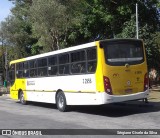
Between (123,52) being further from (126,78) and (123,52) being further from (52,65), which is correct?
(52,65)

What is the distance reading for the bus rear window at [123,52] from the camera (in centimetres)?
1484

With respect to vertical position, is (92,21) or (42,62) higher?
(92,21)

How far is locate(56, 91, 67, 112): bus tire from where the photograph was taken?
17.3 meters

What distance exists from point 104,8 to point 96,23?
1.77m

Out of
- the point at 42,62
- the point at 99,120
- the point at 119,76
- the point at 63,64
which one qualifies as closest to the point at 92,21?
the point at 42,62

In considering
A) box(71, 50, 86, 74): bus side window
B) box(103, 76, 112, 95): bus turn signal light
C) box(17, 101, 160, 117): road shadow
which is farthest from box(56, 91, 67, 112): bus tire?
box(103, 76, 112, 95): bus turn signal light

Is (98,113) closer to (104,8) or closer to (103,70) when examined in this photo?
(103,70)

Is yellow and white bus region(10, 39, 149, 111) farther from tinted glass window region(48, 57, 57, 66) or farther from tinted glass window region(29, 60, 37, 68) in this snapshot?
tinted glass window region(29, 60, 37, 68)

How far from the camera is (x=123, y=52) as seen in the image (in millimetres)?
15133

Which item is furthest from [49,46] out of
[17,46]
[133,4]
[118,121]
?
[118,121]

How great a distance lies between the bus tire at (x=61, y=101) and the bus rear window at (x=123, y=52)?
353cm

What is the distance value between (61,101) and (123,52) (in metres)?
4.11

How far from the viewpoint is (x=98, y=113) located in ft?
53.6

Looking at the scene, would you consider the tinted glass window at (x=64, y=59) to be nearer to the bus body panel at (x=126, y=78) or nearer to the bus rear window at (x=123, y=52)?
the bus rear window at (x=123, y=52)
